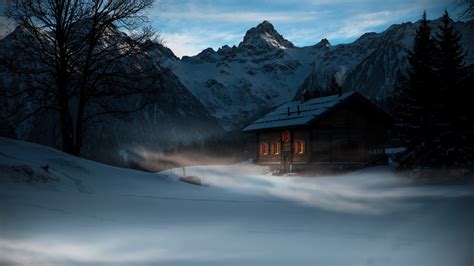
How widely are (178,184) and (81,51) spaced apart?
926 cm

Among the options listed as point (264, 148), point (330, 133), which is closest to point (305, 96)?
point (330, 133)

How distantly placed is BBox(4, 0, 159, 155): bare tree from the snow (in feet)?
22.5

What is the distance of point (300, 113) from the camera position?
35438mm

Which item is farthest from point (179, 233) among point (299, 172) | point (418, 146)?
point (299, 172)

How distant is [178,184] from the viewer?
11.8 m

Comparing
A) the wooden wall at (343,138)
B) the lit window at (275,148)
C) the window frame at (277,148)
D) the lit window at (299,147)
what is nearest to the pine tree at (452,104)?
the wooden wall at (343,138)

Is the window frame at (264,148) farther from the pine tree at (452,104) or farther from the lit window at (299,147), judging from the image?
the pine tree at (452,104)

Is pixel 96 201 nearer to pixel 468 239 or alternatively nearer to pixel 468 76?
pixel 468 239

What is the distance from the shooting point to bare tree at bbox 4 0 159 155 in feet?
50.4

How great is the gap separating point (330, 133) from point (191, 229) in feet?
93.5

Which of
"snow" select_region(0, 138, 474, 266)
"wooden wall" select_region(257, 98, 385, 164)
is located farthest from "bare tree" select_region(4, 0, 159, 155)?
"wooden wall" select_region(257, 98, 385, 164)

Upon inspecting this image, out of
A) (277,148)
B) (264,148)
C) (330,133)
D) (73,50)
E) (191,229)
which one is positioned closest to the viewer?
(191,229)

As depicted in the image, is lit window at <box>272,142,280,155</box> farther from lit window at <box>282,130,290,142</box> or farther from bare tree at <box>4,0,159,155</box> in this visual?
bare tree at <box>4,0,159,155</box>

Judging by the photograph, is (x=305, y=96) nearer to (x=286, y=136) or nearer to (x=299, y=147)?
(x=286, y=136)
